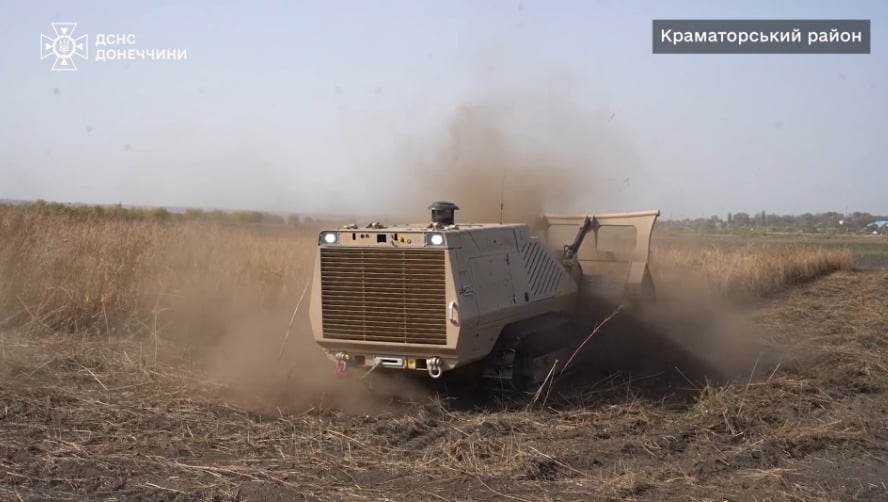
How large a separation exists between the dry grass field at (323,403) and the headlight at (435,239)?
5.43ft

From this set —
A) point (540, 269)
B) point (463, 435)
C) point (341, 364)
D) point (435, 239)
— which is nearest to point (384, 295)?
point (435, 239)

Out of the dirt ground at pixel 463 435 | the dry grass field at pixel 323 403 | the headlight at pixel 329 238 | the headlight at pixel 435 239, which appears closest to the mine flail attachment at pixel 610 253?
the dry grass field at pixel 323 403

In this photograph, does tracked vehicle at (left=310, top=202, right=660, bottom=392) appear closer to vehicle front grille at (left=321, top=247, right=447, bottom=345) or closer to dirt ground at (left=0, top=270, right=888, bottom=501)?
vehicle front grille at (left=321, top=247, right=447, bottom=345)

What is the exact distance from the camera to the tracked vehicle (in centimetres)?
905

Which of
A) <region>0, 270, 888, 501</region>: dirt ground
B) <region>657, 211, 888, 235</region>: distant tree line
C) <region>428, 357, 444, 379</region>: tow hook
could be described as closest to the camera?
<region>0, 270, 888, 501</region>: dirt ground

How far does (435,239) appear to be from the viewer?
903 centimetres

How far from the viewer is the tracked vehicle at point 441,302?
9047 mm

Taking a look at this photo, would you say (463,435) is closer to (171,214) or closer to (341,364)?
(341,364)

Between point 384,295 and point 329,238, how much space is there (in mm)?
854

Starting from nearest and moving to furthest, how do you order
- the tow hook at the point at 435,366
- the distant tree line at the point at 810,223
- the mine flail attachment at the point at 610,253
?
the tow hook at the point at 435,366 → the mine flail attachment at the point at 610,253 → the distant tree line at the point at 810,223

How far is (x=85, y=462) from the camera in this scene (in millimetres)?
7301

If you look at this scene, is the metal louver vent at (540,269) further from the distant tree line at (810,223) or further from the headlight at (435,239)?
the distant tree line at (810,223)

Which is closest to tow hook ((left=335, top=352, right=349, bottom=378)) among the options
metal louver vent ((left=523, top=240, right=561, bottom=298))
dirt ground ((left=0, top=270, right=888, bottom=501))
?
dirt ground ((left=0, top=270, right=888, bottom=501))

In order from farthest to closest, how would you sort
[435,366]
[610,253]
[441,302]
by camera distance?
[610,253] → [435,366] → [441,302]
